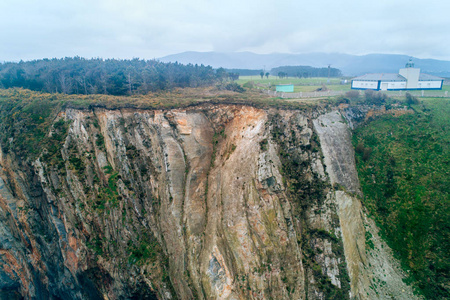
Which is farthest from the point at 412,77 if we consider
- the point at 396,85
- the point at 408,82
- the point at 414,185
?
Answer: the point at 414,185

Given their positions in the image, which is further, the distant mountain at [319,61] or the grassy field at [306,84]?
the distant mountain at [319,61]

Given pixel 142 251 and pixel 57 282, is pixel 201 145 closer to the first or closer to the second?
pixel 142 251

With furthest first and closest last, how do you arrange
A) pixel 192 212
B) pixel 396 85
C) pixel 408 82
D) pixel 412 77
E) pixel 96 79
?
pixel 96 79 → pixel 396 85 → pixel 408 82 → pixel 412 77 → pixel 192 212

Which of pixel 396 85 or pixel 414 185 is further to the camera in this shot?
pixel 396 85

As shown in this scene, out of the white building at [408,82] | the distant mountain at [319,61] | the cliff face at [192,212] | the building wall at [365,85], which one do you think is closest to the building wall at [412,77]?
the white building at [408,82]

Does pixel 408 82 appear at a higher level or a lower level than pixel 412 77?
lower

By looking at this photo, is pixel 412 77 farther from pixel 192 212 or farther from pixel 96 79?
pixel 96 79

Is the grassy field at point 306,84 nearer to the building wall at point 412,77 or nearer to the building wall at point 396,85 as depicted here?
the building wall at point 396,85

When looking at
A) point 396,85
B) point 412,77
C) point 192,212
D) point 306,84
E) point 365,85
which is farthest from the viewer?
point 306,84
